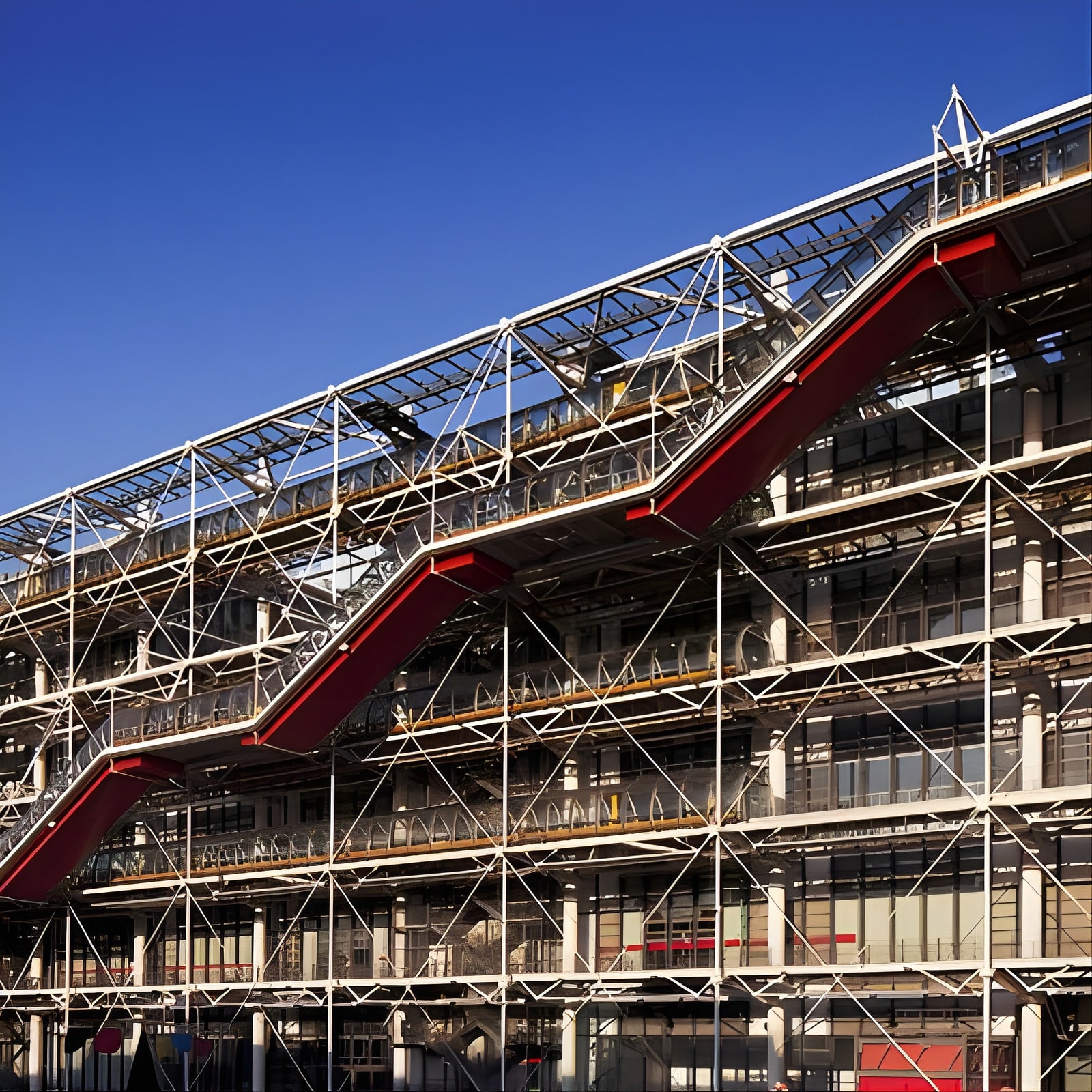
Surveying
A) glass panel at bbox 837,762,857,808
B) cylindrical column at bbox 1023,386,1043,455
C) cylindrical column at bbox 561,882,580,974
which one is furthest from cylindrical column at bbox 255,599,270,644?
cylindrical column at bbox 1023,386,1043,455

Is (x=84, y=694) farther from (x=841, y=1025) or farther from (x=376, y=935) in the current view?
(x=841, y=1025)

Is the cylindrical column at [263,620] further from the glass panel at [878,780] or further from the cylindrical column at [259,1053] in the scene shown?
the glass panel at [878,780]

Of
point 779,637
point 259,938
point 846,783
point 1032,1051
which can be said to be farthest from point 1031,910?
point 259,938

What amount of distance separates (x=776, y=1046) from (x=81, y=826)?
49.5ft

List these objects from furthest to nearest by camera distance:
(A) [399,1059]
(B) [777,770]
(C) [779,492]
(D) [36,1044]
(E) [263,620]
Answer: (D) [36,1044] < (E) [263,620] < (A) [399,1059] < (C) [779,492] < (B) [777,770]

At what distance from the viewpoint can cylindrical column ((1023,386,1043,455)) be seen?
24938 mm

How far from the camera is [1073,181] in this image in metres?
21.9

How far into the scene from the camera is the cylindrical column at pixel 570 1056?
28.0 m

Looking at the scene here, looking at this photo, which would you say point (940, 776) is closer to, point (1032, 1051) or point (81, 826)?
point (1032, 1051)

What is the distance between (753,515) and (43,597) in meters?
18.5

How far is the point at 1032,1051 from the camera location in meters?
23.3

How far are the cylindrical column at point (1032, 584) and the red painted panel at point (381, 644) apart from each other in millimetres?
8571

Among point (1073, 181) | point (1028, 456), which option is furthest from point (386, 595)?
point (1073, 181)

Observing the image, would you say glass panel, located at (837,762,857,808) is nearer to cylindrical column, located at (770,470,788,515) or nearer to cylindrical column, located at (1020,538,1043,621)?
cylindrical column, located at (1020,538,1043,621)
